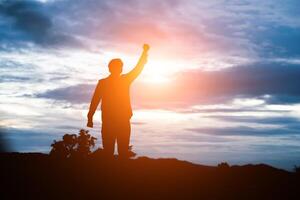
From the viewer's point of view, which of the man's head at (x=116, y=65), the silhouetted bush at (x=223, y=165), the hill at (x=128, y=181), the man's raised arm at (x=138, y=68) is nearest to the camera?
the hill at (x=128, y=181)

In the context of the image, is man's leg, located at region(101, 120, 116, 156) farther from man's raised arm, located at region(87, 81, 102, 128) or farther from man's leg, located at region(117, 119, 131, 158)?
man's raised arm, located at region(87, 81, 102, 128)

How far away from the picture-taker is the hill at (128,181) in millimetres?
12461

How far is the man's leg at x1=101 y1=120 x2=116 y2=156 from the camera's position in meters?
13.3

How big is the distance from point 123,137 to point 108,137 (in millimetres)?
407

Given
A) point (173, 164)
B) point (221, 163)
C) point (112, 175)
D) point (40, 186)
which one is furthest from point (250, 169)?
point (40, 186)

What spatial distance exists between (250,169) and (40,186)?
7.97m

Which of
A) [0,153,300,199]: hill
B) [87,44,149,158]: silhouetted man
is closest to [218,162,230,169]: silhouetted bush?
[0,153,300,199]: hill

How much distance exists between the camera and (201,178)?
14945mm

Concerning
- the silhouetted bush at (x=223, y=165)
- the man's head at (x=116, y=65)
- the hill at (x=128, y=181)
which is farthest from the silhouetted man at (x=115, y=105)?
the silhouetted bush at (x=223, y=165)

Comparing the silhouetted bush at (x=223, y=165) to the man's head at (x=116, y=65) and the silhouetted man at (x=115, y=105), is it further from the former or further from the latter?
the man's head at (x=116, y=65)

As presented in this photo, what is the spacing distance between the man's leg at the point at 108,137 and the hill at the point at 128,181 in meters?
0.49

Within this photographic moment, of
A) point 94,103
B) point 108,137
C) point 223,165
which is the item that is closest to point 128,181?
point 108,137

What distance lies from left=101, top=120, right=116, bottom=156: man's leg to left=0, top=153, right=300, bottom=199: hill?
0.49 metres

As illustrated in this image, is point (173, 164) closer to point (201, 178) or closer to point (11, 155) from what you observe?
point (201, 178)
